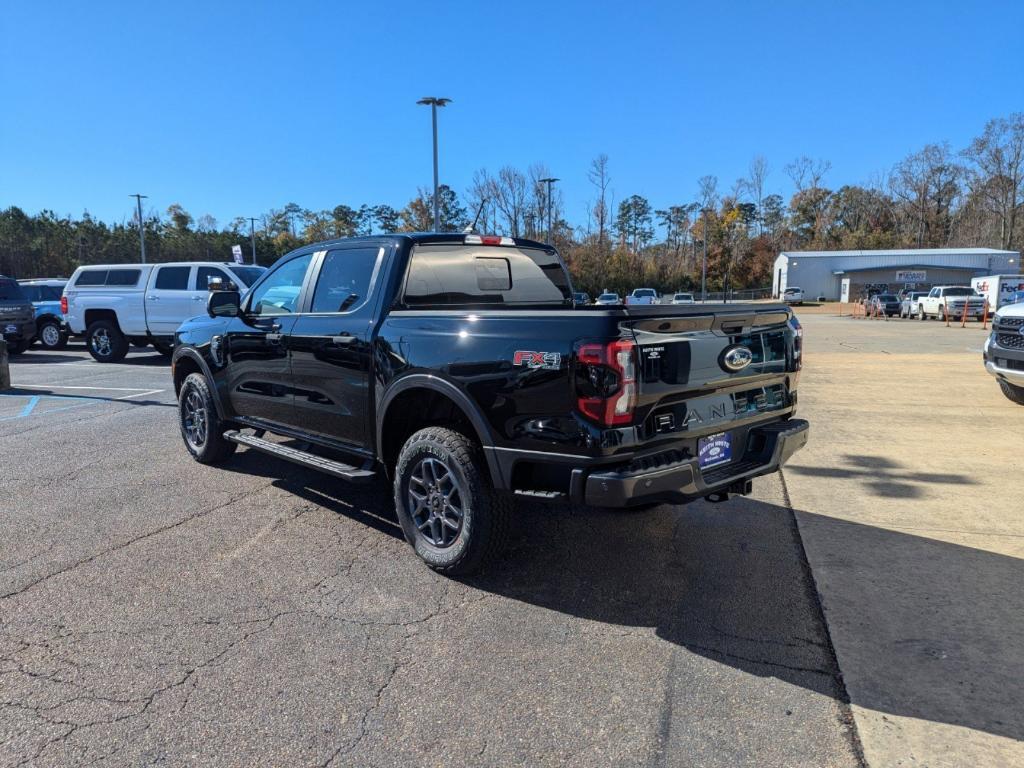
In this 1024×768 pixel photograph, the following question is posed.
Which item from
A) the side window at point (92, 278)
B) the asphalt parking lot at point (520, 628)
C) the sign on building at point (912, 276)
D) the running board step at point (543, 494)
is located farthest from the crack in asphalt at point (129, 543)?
the sign on building at point (912, 276)

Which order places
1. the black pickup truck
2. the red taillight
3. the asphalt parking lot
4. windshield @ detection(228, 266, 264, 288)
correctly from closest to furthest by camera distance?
the asphalt parking lot < the red taillight < the black pickup truck < windshield @ detection(228, 266, 264, 288)

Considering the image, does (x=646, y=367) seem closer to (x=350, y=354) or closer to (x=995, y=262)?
(x=350, y=354)

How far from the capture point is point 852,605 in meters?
3.45

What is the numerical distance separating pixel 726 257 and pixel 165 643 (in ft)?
281

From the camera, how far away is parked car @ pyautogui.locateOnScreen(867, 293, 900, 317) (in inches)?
1547

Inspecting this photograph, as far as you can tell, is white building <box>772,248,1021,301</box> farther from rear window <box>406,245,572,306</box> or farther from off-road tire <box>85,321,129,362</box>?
rear window <box>406,245,572,306</box>

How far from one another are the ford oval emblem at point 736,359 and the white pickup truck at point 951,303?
3178 cm

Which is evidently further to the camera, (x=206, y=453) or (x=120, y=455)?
(x=120, y=455)

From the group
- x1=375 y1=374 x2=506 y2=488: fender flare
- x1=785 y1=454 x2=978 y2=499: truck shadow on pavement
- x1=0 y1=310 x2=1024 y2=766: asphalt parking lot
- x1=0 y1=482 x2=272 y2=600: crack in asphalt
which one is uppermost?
x1=375 y1=374 x2=506 y2=488: fender flare

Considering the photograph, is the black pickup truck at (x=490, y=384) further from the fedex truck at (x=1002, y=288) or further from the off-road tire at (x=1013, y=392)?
the fedex truck at (x=1002, y=288)

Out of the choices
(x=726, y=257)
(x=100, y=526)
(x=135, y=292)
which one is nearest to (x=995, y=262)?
(x=726, y=257)

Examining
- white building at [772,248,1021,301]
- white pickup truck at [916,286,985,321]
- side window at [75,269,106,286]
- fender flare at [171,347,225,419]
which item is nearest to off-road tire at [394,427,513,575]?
fender flare at [171,347,225,419]

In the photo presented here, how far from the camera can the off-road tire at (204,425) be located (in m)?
5.85

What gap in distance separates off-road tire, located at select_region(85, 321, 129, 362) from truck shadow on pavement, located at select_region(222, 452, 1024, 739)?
458 inches
